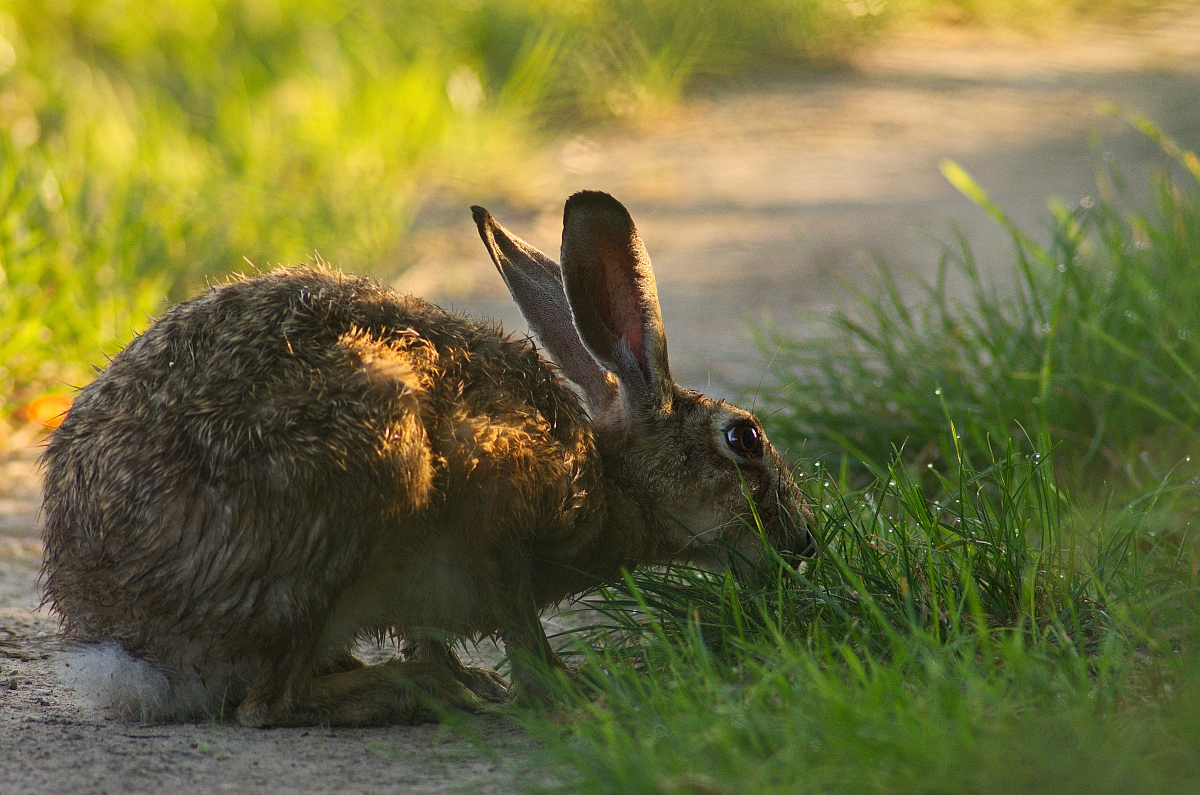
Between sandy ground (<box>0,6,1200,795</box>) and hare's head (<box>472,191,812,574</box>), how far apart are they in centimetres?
79

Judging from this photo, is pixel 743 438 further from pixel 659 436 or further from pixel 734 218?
pixel 734 218

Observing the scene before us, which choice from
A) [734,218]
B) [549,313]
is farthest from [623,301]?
[734,218]

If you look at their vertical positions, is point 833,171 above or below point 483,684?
above

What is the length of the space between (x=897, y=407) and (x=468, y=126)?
540 centimetres

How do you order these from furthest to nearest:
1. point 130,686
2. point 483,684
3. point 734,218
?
point 734,218 → point 483,684 → point 130,686

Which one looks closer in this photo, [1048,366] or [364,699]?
[364,699]

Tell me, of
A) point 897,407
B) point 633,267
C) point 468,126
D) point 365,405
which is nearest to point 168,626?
point 365,405

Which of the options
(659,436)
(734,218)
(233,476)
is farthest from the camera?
(734,218)

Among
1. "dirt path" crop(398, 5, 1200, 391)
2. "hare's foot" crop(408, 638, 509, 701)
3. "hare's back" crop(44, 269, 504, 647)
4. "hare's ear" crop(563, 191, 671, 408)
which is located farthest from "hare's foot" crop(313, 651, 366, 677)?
"dirt path" crop(398, 5, 1200, 391)

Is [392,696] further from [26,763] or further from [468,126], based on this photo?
[468,126]

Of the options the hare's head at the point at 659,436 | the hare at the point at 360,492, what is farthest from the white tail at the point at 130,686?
the hare's head at the point at 659,436

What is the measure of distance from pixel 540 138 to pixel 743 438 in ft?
22.9

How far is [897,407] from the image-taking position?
16.1 feet

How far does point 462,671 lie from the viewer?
3648mm
